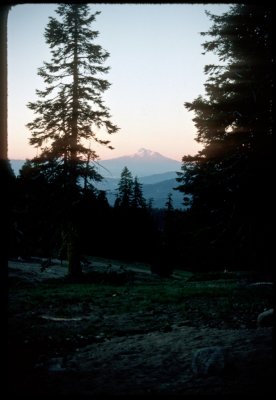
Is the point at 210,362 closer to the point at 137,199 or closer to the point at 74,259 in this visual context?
the point at 74,259

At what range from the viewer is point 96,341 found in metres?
8.47

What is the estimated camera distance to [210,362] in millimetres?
5941

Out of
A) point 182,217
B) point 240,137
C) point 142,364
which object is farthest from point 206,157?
point 142,364

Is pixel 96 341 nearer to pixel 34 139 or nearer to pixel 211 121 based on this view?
pixel 211 121

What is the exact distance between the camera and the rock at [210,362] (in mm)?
5805

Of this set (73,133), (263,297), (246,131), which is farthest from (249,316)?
(73,133)

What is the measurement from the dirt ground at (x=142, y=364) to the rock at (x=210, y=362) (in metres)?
0.08

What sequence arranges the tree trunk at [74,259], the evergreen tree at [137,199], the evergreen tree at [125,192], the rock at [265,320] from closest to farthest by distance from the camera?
the rock at [265,320]
the tree trunk at [74,259]
the evergreen tree at [125,192]
the evergreen tree at [137,199]

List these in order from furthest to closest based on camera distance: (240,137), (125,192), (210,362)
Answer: (125,192) < (240,137) < (210,362)

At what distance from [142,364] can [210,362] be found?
1373 millimetres

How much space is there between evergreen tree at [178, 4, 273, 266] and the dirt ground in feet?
16.7

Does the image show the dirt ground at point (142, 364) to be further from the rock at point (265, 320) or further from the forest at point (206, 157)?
the forest at point (206, 157)

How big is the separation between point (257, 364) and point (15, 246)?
4.71m

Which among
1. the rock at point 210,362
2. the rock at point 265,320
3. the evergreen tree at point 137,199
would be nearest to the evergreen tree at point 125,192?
the evergreen tree at point 137,199
